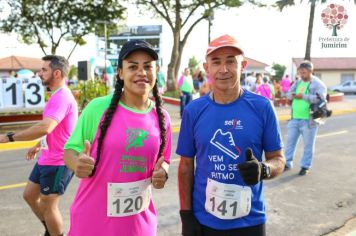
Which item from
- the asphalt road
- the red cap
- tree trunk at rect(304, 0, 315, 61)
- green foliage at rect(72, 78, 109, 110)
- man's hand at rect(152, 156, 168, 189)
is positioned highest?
tree trunk at rect(304, 0, 315, 61)

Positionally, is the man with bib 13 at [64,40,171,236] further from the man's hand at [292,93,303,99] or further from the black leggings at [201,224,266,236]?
the man's hand at [292,93,303,99]

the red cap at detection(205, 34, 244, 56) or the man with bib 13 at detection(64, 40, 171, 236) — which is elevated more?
the red cap at detection(205, 34, 244, 56)

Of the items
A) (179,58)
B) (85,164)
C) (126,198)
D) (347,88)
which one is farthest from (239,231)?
(347,88)

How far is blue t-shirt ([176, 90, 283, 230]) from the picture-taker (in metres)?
2.24

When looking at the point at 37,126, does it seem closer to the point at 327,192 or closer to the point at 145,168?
the point at 145,168

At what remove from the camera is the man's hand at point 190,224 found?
7.63ft

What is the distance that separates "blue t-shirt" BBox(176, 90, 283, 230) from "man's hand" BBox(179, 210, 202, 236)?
0.03 metres

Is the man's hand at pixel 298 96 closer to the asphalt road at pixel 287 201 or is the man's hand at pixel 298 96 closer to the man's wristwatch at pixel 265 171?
the asphalt road at pixel 287 201

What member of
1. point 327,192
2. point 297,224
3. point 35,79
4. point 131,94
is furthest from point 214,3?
point 131,94

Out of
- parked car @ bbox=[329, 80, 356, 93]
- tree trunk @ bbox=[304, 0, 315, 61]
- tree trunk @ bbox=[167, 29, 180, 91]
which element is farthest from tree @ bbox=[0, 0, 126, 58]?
parked car @ bbox=[329, 80, 356, 93]

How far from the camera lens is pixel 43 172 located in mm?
3344

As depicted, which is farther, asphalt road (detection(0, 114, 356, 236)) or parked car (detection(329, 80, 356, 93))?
parked car (detection(329, 80, 356, 93))

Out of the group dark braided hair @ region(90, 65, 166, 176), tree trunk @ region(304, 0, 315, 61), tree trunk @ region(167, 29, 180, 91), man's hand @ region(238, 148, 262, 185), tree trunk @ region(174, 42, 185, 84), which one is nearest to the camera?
man's hand @ region(238, 148, 262, 185)

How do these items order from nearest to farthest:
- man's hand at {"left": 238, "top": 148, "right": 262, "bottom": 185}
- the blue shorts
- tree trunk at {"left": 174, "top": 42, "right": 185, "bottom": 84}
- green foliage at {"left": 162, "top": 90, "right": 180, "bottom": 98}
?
man's hand at {"left": 238, "top": 148, "right": 262, "bottom": 185} < the blue shorts < green foliage at {"left": 162, "top": 90, "right": 180, "bottom": 98} < tree trunk at {"left": 174, "top": 42, "right": 185, "bottom": 84}
